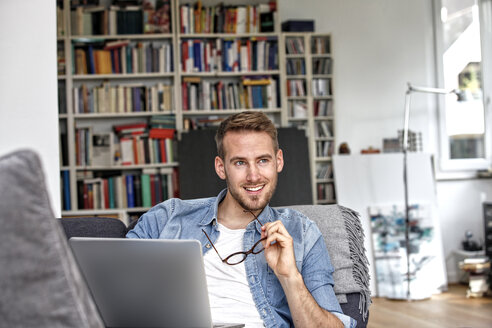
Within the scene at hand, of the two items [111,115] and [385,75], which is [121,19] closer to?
[111,115]

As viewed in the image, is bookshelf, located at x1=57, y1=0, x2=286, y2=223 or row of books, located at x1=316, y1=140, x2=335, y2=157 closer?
bookshelf, located at x1=57, y1=0, x2=286, y2=223

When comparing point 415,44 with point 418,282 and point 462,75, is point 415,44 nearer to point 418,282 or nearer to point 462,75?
point 462,75

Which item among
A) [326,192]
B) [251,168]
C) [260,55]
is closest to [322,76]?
[260,55]

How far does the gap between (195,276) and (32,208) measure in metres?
0.66

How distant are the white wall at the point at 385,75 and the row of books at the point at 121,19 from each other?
1164mm

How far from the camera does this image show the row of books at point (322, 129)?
5.50 m

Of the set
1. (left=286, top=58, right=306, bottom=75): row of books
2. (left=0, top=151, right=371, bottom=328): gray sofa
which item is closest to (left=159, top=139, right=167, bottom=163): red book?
(left=286, top=58, right=306, bottom=75): row of books

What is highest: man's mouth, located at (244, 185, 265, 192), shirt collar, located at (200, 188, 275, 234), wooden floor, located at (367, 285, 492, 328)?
man's mouth, located at (244, 185, 265, 192)

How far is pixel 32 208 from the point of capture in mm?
506

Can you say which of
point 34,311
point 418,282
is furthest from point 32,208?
point 418,282

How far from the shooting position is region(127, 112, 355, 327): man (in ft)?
5.13

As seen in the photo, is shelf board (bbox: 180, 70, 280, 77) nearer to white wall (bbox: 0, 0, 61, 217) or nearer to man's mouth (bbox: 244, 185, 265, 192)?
white wall (bbox: 0, 0, 61, 217)

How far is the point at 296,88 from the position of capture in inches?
216

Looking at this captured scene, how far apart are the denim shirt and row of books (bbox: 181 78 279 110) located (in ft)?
11.4
